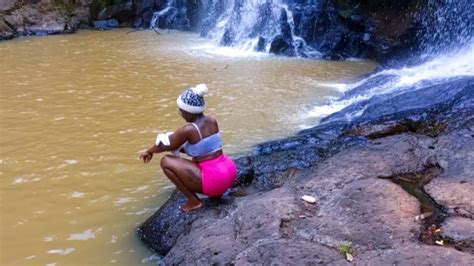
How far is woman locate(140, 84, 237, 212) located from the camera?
3.88 m

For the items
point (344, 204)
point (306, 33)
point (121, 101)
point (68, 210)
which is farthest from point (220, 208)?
point (306, 33)

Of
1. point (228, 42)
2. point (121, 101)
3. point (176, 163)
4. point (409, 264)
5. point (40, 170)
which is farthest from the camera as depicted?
point (228, 42)

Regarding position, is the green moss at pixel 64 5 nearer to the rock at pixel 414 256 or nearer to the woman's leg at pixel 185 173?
the woman's leg at pixel 185 173

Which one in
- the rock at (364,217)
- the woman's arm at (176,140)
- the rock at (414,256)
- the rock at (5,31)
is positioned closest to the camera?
the rock at (414,256)

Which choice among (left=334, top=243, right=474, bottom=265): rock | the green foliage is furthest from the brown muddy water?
(left=334, top=243, right=474, bottom=265): rock

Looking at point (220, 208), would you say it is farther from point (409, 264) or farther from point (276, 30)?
point (276, 30)

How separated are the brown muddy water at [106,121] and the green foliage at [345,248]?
5.03 feet

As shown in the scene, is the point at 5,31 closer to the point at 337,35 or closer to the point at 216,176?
the point at 337,35

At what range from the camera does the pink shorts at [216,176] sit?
3.97 m

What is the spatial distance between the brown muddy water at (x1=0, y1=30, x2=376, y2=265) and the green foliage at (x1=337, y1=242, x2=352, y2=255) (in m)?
1.53

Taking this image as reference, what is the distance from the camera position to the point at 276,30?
13477 millimetres

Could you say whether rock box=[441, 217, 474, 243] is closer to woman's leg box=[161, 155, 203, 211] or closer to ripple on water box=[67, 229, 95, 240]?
woman's leg box=[161, 155, 203, 211]

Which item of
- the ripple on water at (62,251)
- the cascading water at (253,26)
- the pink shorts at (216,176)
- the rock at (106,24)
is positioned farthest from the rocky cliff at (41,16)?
the pink shorts at (216,176)

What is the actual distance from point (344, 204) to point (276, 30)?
34.1 feet
